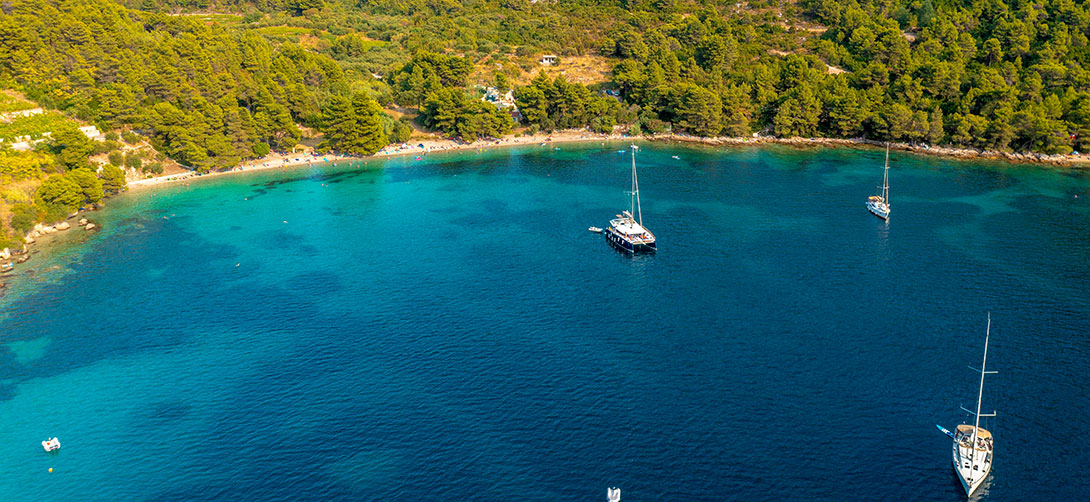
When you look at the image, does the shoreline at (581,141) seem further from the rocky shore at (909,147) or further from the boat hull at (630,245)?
the boat hull at (630,245)

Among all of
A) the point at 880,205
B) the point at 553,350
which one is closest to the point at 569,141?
the point at 880,205

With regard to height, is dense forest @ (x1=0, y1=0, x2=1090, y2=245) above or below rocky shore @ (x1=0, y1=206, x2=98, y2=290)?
above

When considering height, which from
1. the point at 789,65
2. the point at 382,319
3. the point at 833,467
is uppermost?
the point at 789,65

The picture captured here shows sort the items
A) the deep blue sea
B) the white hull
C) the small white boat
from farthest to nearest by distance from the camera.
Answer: the small white boat < the deep blue sea < the white hull

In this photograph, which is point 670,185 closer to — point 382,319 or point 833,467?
point 382,319

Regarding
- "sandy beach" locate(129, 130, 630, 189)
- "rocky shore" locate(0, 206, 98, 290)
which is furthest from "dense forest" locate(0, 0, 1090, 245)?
"rocky shore" locate(0, 206, 98, 290)

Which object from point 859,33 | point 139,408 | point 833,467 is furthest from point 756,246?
point 859,33

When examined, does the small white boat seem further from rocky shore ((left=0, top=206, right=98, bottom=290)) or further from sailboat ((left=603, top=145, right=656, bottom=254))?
sailboat ((left=603, top=145, right=656, bottom=254))

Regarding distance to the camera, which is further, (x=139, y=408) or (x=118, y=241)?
(x=118, y=241)

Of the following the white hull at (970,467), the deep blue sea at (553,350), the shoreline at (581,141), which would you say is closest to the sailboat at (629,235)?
the deep blue sea at (553,350)
